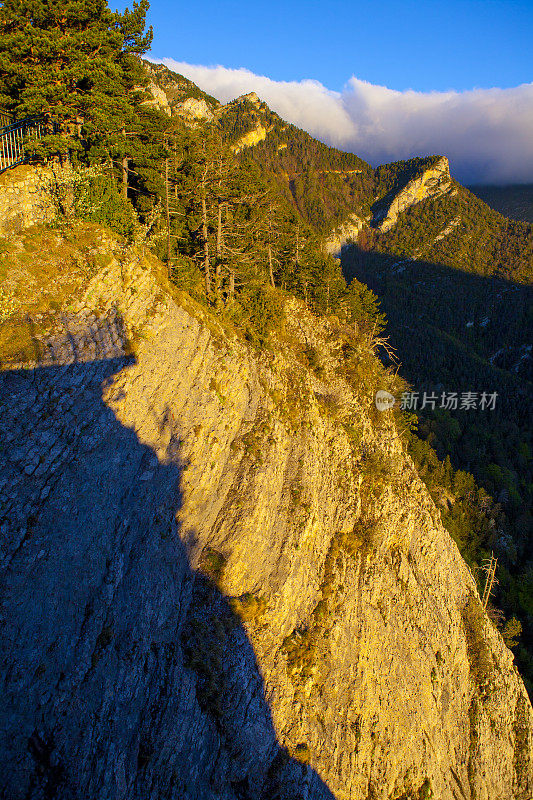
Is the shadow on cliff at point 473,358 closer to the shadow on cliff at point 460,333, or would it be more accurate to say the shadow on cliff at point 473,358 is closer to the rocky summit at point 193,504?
the shadow on cliff at point 460,333

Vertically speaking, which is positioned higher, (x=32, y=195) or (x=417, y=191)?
(x=417, y=191)

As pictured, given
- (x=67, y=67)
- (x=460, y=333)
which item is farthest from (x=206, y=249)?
(x=460, y=333)

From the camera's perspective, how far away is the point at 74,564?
9930 mm

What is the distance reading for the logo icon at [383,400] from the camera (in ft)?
90.2

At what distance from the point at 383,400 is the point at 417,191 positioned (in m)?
157

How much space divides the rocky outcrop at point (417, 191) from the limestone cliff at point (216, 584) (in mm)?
144337

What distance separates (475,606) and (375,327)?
21148 mm

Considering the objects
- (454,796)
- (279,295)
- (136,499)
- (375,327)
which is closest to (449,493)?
(375,327)

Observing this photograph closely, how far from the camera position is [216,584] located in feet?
47.0

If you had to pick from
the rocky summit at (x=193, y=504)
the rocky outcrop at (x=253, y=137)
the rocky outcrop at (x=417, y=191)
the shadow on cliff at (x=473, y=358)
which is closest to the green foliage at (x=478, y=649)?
the rocky summit at (x=193, y=504)

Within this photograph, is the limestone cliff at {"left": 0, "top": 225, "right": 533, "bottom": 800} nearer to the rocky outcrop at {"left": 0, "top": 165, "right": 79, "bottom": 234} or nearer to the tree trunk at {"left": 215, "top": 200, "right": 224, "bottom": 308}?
the rocky outcrop at {"left": 0, "top": 165, "right": 79, "bottom": 234}

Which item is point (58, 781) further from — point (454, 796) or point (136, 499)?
→ point (454, 796)

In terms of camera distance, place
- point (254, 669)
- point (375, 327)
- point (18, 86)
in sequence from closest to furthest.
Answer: point (254, 669) → point (18, 86) → point (375, 327)

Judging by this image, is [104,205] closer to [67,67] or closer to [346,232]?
[67,67]
